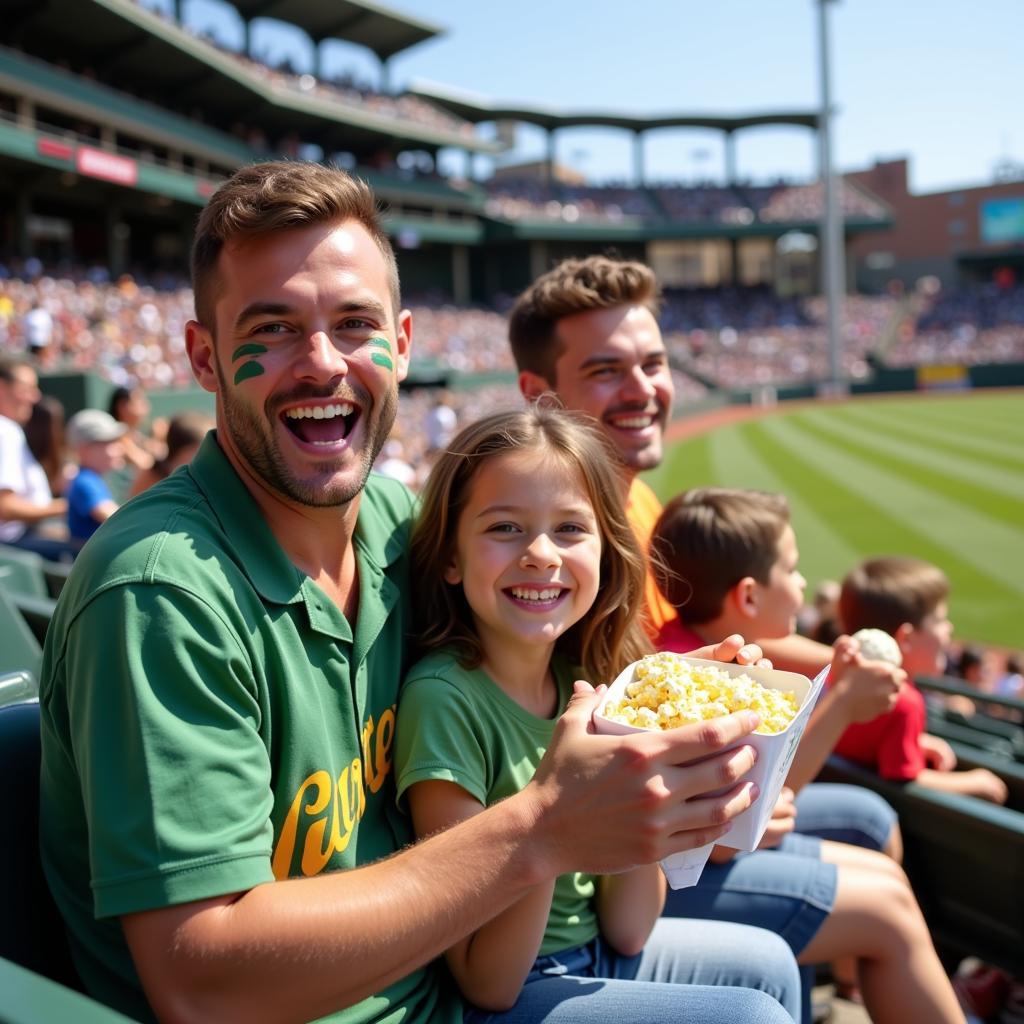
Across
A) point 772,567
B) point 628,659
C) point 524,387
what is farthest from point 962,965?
point 524,387

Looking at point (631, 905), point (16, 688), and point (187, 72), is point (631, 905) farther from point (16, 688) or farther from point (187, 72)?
point (187, 72)

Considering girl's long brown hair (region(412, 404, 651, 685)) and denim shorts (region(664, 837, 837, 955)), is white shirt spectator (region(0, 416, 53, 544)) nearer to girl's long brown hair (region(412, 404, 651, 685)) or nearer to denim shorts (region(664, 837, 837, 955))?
girl's long brown hair (region(412, 404, 651, 685))

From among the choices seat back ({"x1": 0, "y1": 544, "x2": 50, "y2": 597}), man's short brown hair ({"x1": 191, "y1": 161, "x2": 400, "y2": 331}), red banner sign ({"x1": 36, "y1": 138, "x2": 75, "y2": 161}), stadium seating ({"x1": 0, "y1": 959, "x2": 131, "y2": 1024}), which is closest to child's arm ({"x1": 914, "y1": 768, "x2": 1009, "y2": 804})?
man's short brown hair ({"x1": 191, "y1": 161, "x2": 400, "y2": 331})

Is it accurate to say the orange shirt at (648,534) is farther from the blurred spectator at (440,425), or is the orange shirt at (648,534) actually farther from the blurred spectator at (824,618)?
the blurred spectator at (440,425)

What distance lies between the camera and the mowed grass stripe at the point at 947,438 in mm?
19031

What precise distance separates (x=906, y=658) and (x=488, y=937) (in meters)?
2.14

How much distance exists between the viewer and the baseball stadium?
174cm

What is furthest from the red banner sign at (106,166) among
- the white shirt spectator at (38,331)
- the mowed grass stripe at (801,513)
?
the mowed grass stripe at (801,513)

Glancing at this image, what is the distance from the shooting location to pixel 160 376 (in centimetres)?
2211

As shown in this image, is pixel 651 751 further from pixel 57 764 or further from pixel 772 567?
pixel 772 567

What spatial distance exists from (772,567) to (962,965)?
181 cm

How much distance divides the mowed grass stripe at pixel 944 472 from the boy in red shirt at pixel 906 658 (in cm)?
1071

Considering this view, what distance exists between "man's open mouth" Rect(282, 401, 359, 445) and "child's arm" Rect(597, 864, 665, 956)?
105cm

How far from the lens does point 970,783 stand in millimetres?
3076
